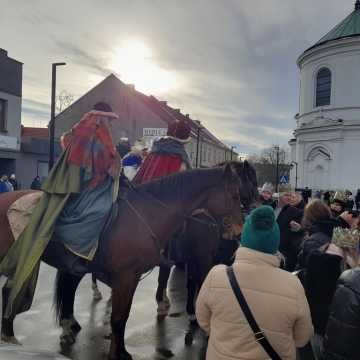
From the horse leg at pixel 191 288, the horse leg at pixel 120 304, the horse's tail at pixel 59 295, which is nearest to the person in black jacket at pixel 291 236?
the horse leg at pixel 191 288

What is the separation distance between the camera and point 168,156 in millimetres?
5672

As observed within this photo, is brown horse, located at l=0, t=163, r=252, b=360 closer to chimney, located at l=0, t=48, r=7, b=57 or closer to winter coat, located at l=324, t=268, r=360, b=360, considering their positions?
winter coat, located at l=324, t=268, r=360, b=360

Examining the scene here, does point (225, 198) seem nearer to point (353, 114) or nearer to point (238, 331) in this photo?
point (238, 331)

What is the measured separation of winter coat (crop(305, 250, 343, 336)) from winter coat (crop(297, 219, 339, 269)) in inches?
10.2

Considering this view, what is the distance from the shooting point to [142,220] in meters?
4.21

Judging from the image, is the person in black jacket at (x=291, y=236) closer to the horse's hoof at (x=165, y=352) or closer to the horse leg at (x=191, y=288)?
the horse leg at (x=191, y=288)

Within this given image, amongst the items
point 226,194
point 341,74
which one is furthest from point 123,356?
point 341,74

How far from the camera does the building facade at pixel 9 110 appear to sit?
2378cm

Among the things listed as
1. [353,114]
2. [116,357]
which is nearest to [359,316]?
[116,357]

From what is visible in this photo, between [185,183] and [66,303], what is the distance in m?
2.18

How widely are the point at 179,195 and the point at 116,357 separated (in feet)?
5.80

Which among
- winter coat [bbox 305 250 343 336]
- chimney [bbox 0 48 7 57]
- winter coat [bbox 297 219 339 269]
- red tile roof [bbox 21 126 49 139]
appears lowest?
winter coat [bbox 305 250 343 336]

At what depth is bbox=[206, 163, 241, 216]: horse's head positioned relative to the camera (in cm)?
438

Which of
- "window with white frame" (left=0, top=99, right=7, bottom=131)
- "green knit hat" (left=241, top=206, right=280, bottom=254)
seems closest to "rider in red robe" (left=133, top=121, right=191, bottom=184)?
"green knit hat" (left=241, top=206, right=280, bottom=254)
